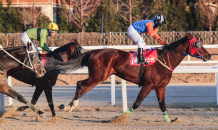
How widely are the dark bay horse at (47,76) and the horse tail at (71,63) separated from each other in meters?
0.19

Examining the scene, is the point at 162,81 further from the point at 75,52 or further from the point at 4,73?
the point at 4,73

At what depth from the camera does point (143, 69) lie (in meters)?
5.49

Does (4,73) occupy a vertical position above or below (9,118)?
above

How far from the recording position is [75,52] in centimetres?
632

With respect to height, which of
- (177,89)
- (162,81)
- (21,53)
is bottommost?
(177,89)

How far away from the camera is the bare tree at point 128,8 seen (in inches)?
792

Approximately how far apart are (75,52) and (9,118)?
67.4 inches

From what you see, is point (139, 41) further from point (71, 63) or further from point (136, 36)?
point (71, 63)

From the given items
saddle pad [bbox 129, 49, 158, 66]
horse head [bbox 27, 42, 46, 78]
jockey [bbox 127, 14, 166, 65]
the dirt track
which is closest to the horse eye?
jockey [bbox 127, 14, 166, 65]

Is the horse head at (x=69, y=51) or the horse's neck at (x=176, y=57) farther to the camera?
the horse head at (x=69, y=51)

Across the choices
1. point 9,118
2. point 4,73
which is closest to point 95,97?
point 9,118

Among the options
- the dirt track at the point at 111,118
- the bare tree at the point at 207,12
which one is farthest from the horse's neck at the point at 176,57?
the bare tree at the point at 207,12

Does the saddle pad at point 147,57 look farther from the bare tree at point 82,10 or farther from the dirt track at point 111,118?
the bare tree at point 82,10

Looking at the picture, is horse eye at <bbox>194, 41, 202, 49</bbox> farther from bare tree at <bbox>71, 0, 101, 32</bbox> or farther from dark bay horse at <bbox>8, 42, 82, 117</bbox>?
bare tree at <bbox>71, 0, 101, 32</bbox>
